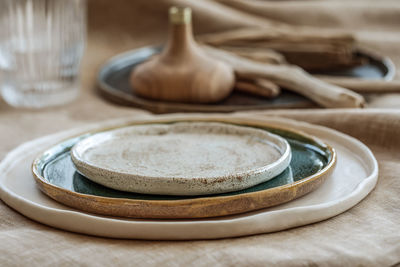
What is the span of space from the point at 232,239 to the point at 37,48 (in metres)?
0.59

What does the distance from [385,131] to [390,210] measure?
17 cm

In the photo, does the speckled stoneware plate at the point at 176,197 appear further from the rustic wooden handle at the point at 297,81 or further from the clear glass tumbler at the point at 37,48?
the clear glass tumbler at the point at 37,48

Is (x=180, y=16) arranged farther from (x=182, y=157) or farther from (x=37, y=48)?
(x=182, y=157)

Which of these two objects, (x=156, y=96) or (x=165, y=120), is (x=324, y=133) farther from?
(x=156, y=96)

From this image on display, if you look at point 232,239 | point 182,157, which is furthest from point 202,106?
point 232,239

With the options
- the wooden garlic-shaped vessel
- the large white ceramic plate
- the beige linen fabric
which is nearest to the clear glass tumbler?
the beige linen fabric

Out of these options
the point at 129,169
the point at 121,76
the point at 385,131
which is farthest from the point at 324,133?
the point at 121,76

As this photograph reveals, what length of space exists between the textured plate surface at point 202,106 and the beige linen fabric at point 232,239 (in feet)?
0.08

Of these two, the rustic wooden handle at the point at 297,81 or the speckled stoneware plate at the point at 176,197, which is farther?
the rustic wooden handle at the point at 297,81

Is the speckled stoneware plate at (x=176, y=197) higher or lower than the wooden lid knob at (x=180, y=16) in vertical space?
lower

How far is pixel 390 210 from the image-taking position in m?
0.47

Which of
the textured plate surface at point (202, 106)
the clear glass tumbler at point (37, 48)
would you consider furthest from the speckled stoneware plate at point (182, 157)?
the clear glass tumbler at point (37, 48)

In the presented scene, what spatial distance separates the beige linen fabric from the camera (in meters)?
0.39

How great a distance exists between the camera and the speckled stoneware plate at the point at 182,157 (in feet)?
1.40
